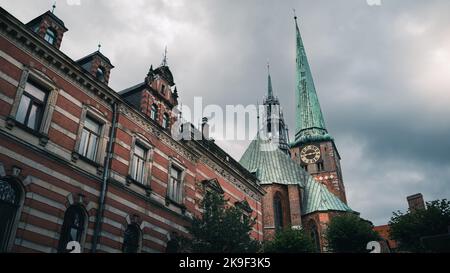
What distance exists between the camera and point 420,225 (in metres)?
30.7

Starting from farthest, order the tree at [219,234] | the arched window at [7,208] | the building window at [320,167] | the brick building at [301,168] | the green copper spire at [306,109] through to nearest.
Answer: the green copper spire at [306,109], the building window at [320,167], the brick building at [301,168], the tree at [219,234], the arched window at [7,208]

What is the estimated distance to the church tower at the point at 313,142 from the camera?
57594mm

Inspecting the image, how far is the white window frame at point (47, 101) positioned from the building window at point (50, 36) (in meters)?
1.85

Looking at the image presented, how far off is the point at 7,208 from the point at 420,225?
101 feet

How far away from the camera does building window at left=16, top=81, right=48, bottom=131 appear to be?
13133mm

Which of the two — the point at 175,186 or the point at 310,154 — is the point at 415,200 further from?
the point at 175,186

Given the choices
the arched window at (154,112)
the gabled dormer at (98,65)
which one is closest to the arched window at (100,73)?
the gabled dormer at (98,65)

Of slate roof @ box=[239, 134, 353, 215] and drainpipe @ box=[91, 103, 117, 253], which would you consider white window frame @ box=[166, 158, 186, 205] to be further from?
slate roof @ box=[239, 134, 353, 215]

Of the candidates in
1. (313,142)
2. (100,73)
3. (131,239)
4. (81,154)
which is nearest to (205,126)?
(100,73)

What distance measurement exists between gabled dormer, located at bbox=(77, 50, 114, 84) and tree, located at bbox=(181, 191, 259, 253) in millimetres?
8136

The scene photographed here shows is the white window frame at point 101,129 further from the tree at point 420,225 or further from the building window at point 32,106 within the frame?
the tree at point 420,225

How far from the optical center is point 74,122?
14859 mm
